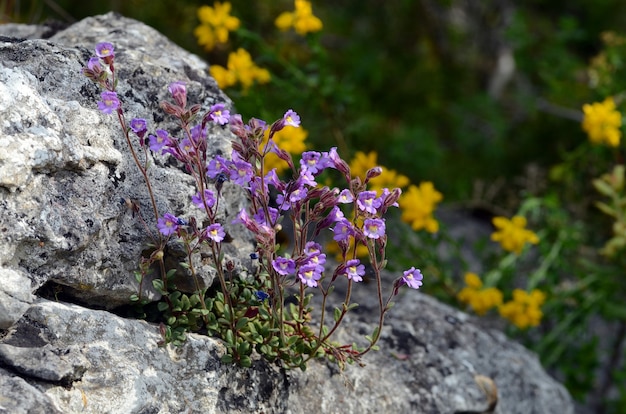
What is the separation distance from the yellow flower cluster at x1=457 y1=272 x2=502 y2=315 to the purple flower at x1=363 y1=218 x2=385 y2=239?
6.32 feet

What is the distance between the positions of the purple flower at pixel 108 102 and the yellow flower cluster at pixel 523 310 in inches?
102

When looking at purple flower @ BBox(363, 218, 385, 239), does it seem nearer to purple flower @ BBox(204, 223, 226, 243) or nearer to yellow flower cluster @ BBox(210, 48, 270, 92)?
purple flower @ BBox(204, 223, 226, 243)

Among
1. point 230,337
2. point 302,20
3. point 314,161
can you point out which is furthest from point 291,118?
point 302,20

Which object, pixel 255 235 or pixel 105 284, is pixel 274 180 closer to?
pixel 255 235

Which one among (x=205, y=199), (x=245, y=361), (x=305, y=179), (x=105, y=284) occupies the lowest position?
(x=245, y=361)

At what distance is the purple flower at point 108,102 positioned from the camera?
2285 millimetres

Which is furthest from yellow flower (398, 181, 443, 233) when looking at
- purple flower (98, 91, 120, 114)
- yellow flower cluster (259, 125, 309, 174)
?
purple flower (98, 91, 120, 114)

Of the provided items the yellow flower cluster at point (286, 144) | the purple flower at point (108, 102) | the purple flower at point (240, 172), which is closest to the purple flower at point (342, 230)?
the purple flower at point (240, 172)

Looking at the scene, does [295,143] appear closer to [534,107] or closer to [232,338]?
[232,338]

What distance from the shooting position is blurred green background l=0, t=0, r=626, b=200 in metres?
5.33

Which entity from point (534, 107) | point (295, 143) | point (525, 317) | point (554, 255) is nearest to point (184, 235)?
point (295, 143)

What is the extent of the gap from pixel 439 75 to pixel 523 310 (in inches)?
113

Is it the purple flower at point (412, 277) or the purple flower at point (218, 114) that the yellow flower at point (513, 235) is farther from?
the purple flower at point (218, 114)

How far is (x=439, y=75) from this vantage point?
6.46 m
